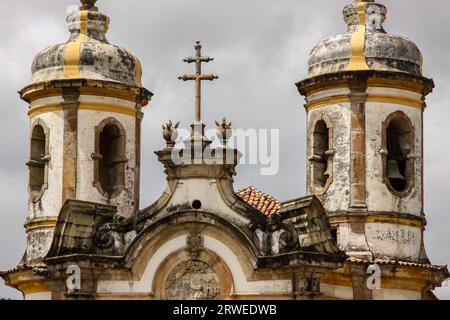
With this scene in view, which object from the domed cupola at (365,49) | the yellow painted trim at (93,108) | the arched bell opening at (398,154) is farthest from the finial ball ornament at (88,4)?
the arched bell opening at (398,154)

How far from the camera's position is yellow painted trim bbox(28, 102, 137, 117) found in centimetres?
4925

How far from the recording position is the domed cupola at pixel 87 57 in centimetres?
4947

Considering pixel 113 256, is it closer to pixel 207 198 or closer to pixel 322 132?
pixel 207 198

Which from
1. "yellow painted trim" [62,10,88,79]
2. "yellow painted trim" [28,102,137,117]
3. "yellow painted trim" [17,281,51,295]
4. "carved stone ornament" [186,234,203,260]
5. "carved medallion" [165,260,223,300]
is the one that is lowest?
"carved medallion" [165,260,223,300]

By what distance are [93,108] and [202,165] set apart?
460cm

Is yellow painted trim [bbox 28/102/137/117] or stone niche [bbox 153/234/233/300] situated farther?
yellow painted trim [bbox 28/102/137/117]

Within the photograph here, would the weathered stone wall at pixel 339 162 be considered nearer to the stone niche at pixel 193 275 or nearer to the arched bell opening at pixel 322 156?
the arched bell opening at pixel 322 156

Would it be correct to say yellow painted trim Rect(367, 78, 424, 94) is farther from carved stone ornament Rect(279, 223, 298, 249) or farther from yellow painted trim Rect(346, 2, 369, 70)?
carved stone ornament Rect(279, 223, 298, 249)

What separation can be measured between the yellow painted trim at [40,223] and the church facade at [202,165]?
0.09 ft

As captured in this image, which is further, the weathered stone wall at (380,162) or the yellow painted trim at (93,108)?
the yellow painted trim at (93,108)

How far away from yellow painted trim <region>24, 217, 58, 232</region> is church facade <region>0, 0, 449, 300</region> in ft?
0.09

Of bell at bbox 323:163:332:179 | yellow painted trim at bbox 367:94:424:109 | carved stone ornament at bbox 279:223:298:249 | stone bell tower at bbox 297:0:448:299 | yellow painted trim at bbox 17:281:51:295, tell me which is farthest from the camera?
bell at bbox 323:163:332:179

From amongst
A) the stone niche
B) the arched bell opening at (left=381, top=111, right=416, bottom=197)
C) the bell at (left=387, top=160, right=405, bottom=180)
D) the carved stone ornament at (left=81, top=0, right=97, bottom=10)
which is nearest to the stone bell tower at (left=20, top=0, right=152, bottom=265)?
the carved stone ornament at (left=81, top=0, right=97, bottom=10)
